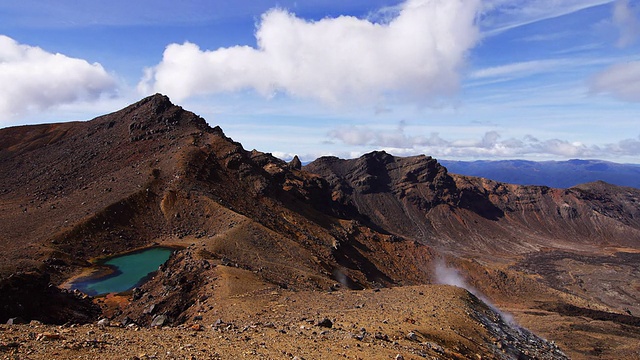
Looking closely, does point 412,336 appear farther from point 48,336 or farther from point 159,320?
point 159,320

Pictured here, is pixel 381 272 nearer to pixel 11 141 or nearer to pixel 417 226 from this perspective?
pixel 417 226

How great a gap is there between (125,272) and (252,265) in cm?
1689

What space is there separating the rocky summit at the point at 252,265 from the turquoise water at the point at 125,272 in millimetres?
A: 1802

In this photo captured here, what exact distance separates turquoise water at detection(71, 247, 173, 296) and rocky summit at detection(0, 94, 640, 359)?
5.91 feet

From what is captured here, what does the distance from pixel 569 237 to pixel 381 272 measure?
130860 millimetres

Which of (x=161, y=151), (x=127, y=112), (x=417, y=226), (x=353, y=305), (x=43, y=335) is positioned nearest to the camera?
(x=43, y=335)

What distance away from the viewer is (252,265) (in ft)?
149

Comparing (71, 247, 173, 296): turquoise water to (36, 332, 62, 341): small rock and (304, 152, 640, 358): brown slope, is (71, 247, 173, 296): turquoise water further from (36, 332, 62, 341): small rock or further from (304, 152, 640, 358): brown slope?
(304, 152, 640, 358): brown slope

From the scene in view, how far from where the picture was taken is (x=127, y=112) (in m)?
101

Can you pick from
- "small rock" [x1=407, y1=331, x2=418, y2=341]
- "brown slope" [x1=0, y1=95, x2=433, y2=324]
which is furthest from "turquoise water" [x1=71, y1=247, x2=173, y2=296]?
"small rock" [x1=407, y1=331, x2=418, y2=341]

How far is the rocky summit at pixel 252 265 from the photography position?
19812mm

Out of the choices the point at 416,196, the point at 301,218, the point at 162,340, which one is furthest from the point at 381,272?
the point at 416,196

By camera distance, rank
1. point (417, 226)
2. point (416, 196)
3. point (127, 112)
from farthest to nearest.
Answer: point (416, 196)
point (417, 226)
point (127, 112)

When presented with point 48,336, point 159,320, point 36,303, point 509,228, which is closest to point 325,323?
point 48,336
